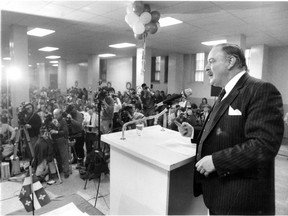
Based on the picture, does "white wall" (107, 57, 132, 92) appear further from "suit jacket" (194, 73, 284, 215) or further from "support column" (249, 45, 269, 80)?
"suit jacket" (194, 73, 284, 215)

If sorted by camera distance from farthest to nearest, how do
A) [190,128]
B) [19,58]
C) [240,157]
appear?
[19,58]
[190,128]
[240,157]

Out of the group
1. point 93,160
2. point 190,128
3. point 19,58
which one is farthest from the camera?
point 19,58

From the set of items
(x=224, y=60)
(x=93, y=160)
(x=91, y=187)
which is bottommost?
(x=91, y=187)

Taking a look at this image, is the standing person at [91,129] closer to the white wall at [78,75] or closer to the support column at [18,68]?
the support column at [18,68]

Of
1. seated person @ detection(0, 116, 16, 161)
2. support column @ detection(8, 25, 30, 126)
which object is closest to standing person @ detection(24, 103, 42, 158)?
seated person @ detection(0, 116, 16, 161)

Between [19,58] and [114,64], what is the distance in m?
8.06

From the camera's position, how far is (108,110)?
166 inches

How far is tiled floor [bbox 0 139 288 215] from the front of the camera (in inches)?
107

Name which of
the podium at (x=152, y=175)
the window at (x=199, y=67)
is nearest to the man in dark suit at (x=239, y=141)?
the podium at (x=152, y=175)

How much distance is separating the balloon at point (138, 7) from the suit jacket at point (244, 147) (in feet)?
8.48

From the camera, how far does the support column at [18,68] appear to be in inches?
197

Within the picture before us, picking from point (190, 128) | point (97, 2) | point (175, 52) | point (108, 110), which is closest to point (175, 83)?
point (175, 52)

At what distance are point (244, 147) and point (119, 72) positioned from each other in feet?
39.6

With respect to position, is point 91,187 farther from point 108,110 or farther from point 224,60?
point 224,60
